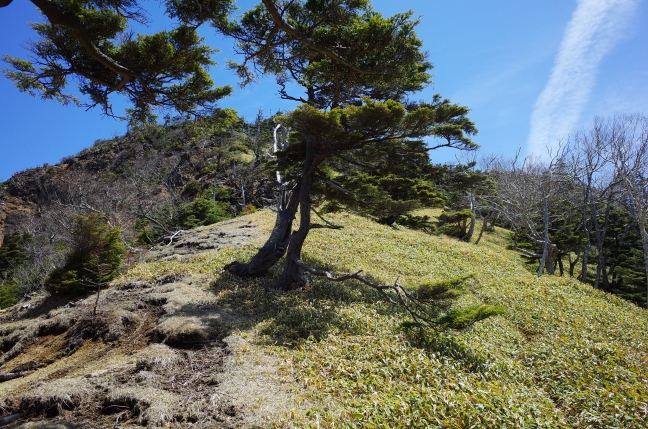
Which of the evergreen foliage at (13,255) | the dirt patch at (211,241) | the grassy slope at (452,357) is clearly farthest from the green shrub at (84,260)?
the evergreen foliage at (13,255)

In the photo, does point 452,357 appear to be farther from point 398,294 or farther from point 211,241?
point 211,241

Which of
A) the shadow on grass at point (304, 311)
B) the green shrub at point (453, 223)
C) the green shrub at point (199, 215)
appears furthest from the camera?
the green shrub at point (453, 223)

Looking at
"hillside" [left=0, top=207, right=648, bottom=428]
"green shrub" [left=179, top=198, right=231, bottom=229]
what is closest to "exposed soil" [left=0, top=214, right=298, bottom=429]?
"hillside" [left=0, top=207, right=648, bottom=428]

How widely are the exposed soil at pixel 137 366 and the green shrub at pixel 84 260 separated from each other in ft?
1.66

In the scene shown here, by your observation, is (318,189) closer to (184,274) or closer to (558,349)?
(184,274)

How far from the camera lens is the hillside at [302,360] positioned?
176 inches

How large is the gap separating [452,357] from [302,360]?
9.20 feet

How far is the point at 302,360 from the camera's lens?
19.4 feet

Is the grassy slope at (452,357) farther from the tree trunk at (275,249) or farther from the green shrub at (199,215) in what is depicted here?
the green shrub at (199,215)

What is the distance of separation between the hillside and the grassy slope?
3cm

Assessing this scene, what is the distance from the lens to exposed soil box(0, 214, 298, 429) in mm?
4340

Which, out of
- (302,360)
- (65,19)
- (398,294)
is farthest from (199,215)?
(65,19)

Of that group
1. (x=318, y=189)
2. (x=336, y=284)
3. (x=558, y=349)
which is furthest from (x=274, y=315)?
(x=558, y=349)

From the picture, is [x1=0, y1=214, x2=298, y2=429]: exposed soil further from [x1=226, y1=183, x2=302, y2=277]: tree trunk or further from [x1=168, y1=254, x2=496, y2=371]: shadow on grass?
[x1=226, y1=183, x2=302, y2=277]: tree trunk
